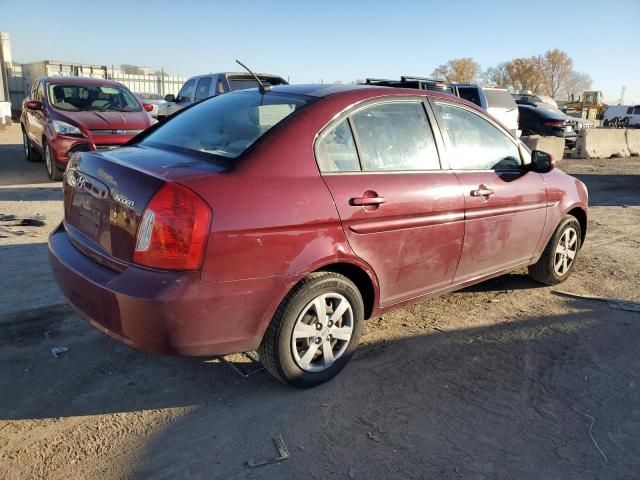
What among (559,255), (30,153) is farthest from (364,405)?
(30,153)

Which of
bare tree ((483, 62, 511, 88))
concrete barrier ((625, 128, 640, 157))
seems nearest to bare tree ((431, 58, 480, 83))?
bare tree ((483, 62, 511, 88))

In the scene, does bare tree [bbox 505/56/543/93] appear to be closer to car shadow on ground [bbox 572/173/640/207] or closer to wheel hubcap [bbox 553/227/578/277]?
car shadow on ground [bbox 572/173/640/207]

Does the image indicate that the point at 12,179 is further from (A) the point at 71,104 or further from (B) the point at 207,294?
(B) the point at 207,294

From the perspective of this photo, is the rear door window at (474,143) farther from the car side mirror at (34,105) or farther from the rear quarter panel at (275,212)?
the car side mirror at (34,105)

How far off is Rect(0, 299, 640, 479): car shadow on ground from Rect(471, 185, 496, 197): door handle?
1047 millimetres

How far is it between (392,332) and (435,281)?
541 mm

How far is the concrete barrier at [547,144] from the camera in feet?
47.0

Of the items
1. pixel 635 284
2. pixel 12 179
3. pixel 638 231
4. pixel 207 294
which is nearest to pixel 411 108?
pixel 207 294

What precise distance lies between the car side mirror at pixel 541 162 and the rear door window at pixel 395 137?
1178 millimetres

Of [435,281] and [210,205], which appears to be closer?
[210,205]

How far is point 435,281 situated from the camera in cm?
364

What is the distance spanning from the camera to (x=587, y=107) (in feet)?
166

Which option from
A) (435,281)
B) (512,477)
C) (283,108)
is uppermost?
(283,108)

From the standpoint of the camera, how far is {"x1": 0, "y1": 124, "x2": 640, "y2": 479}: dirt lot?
8.16 ft
